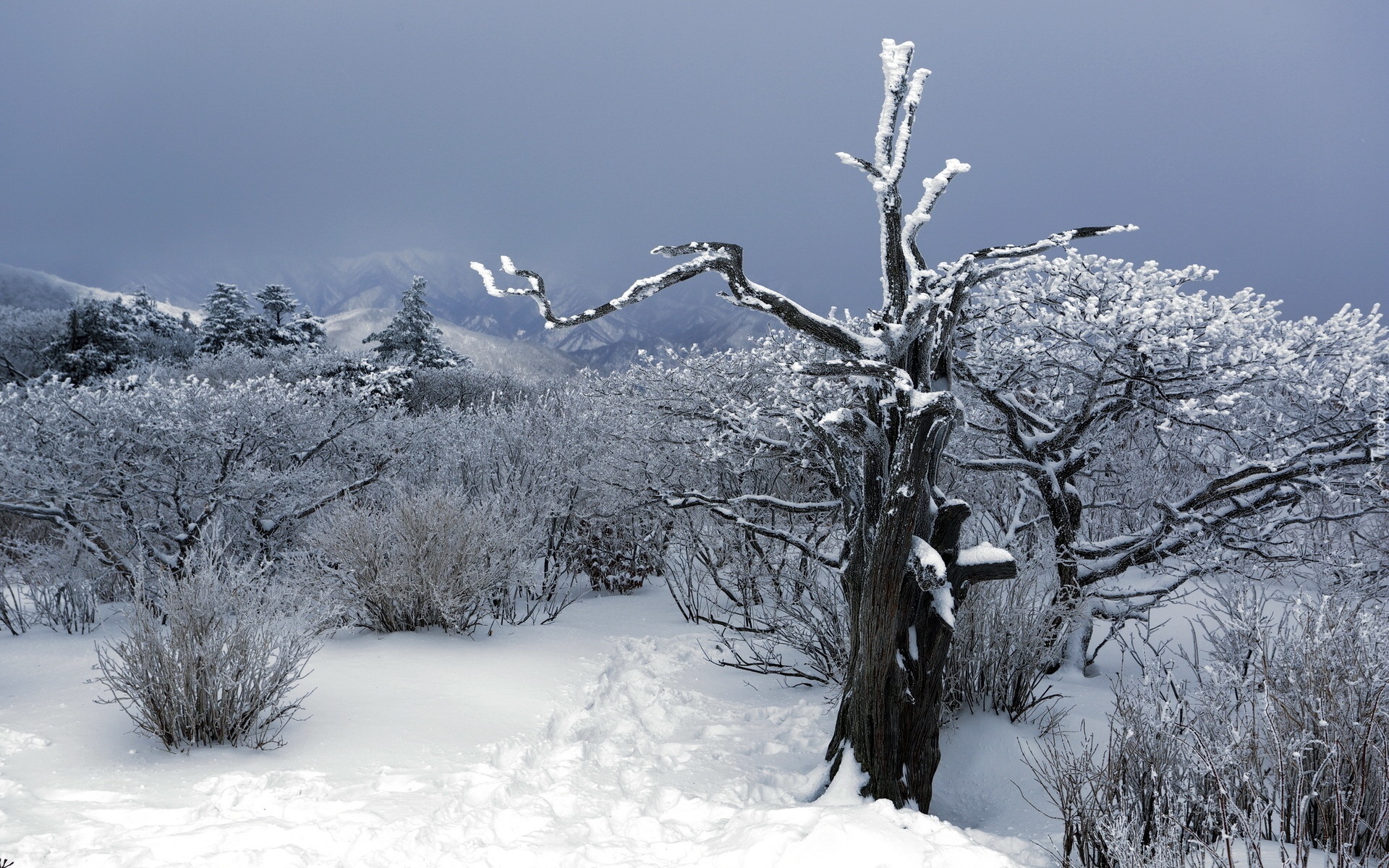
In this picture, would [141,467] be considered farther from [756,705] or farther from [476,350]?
[476,350]

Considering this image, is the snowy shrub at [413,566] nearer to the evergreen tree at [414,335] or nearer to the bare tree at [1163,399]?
the bare tree at [1163,399]

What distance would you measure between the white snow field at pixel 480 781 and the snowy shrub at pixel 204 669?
0.16 meters

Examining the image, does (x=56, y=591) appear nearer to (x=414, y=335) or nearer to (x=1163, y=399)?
(x=1163, y=399)

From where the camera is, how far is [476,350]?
90.2m

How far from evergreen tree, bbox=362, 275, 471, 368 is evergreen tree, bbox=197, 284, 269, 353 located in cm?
409

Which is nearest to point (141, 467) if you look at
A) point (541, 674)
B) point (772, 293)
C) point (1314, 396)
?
point (541, 674)

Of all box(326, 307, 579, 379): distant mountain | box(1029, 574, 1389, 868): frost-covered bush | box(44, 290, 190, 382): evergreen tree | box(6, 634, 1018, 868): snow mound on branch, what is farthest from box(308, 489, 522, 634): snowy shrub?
box(326, 307, 579, 379): distant mountain

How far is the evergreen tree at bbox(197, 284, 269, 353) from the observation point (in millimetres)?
28219

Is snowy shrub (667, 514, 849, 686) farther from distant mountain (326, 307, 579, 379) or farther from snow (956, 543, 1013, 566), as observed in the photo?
distant mountain (326, 307, 579, 379)

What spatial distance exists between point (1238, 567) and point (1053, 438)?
6.59ft

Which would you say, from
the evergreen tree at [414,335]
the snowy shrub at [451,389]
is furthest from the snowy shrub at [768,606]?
the evergreen tree at [414,335]

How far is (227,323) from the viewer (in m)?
28.3

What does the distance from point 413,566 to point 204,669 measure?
318 centimetres

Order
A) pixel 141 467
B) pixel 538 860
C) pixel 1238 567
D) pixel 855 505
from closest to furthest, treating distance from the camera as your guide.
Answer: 1. pixel 538 860
2. pixel 855 505
3. pixel 1238 567
4. pixel 141 467
